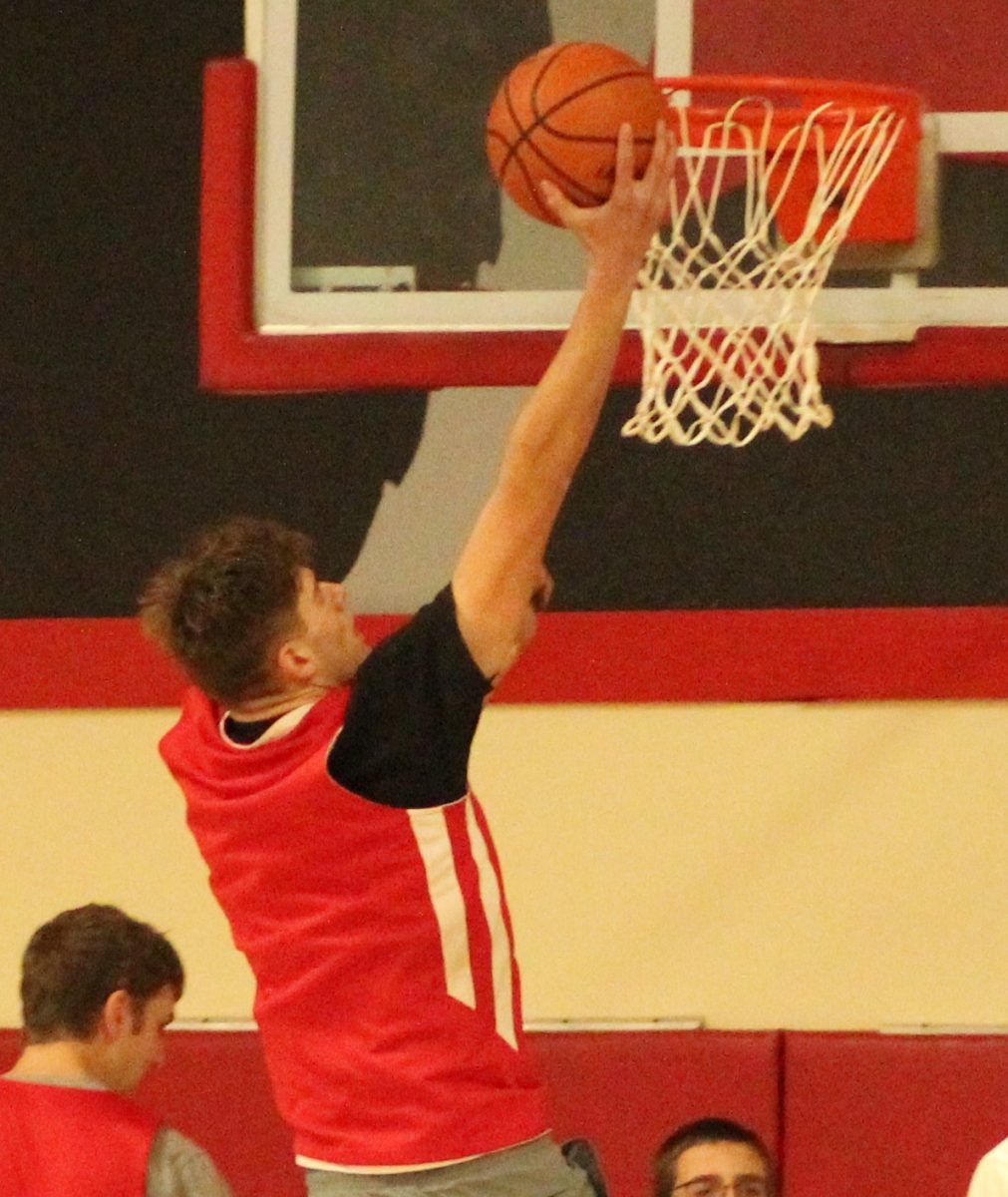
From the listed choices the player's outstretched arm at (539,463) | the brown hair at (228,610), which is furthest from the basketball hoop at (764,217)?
the brown hair at (228,610)

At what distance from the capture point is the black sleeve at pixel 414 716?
6.42ft

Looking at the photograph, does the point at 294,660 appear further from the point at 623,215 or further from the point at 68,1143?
the point at 68,1143

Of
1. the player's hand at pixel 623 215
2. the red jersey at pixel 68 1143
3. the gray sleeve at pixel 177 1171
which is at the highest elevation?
the player's hand at pixel 623 215

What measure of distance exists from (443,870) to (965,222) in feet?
6.27

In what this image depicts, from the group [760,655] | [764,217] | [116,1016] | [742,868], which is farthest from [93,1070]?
[764,217]

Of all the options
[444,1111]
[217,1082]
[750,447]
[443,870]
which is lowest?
[217,1082]

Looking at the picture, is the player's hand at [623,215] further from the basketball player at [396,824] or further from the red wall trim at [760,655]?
the red wall trim at [760,655]

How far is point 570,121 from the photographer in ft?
7.66

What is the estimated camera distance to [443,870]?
2.02m

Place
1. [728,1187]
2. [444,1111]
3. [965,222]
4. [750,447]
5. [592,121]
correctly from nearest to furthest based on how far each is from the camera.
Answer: [444,1111], [592,121], [728,1187], [965,222], [750,447]

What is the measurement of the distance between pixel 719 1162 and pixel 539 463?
57.9 inches

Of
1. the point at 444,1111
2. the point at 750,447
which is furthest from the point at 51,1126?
the point at 750,447

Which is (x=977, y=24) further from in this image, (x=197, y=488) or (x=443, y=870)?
(x=443, y=870)

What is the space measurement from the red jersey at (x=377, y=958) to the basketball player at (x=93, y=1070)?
0.47 m
